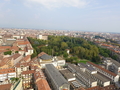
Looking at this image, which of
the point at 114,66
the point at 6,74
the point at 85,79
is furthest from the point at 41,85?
the point at 114,66

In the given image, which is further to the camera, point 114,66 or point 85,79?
point 114,66

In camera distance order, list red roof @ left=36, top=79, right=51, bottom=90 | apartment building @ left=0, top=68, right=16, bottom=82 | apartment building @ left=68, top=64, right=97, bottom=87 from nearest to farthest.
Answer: red roof @ left=36, top=79, right=51, bottom=90 < apartment building @ left=0, top=68, right=16, bottom=82 < apartment building @ left=68, top=64, right=97, bottom=87

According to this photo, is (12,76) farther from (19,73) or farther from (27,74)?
(27,74)

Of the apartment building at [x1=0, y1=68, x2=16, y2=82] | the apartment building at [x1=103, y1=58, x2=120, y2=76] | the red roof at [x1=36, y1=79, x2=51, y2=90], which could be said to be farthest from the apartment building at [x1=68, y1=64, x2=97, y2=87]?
the apartment building at [x1=0, y1=68, x2=16, y2=82]

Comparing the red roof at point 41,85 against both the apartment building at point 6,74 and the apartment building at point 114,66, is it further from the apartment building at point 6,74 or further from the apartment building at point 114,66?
the apartment building at point 114,66

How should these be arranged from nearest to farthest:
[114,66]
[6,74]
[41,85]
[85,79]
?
1. [41,85]
2. [6,74]
3. [85,79]
4. [114,66]

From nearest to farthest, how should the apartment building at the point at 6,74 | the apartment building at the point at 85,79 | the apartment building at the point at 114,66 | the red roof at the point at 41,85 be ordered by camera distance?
the red roof at the point at 41,85, the apartment building at the point at 6,74, the apartment building at the point at 85,79, the apartment building at the point at 114,66

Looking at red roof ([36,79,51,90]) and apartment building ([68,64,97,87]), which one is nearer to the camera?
red roof ([36,79,51,90])

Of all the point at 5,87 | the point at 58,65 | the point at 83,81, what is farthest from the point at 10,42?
→ the point at 83,81

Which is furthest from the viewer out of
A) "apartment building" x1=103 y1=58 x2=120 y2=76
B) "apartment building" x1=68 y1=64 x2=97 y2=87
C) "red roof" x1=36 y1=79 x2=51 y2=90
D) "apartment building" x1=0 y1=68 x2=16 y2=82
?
"apartment building" x1=103 y1=58 x2=120 y2=76

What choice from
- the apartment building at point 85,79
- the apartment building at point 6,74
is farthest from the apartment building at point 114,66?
the apartment building at point 6,74

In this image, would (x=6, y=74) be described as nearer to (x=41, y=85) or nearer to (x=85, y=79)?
(x=41, y=85)

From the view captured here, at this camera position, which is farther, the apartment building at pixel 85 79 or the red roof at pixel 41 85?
the apartment building at pixel 85 79

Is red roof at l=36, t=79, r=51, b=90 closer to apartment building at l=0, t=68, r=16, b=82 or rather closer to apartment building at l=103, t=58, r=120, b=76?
apartment building at l=0, t=68, r=16, b=82
